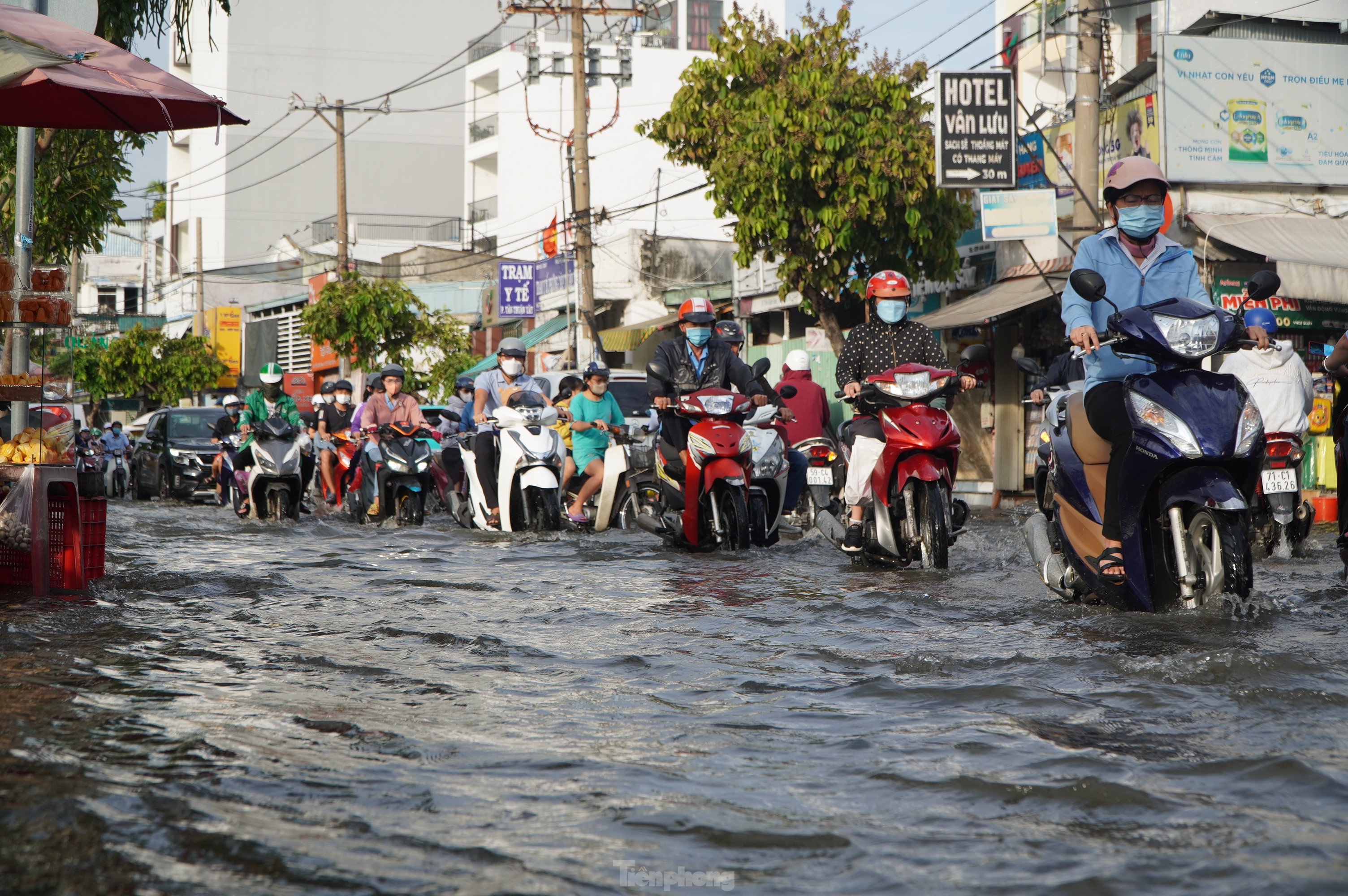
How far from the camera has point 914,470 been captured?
834 cm

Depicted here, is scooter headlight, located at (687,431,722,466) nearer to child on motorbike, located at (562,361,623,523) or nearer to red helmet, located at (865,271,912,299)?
red helmet, located at (865,271,912,299)

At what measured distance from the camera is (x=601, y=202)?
2050 inches

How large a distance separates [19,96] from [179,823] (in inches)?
228

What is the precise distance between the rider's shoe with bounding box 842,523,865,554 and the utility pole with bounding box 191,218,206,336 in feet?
166

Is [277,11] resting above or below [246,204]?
above

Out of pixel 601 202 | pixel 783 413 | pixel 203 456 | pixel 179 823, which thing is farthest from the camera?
pixel 601 202

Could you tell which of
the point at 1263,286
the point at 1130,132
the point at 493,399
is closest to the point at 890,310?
the point at 1263,286

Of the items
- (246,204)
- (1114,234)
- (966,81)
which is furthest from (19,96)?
(246,204)

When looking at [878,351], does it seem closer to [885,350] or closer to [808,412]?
[885,350]

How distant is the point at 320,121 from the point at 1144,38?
52.3 metres

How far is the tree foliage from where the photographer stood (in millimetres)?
34031

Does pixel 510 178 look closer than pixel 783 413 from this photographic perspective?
No

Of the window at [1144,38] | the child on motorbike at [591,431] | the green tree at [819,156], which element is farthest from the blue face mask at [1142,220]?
the window at [1144,38]

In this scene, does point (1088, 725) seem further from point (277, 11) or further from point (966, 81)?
point (277, 11)
